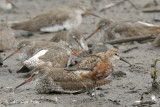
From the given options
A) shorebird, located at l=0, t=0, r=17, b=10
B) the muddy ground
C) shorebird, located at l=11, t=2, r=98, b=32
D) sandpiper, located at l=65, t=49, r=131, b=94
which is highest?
shorebird, located at l=0, t=0, r=17, b=10

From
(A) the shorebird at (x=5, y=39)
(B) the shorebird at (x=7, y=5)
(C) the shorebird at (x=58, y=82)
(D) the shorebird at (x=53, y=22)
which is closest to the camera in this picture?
(C) the shorebird at (x=58, y=82)

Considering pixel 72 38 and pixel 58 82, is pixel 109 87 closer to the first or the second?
pixel 58 82

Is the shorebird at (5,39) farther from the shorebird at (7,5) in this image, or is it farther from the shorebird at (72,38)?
the shorebird at (7,5)

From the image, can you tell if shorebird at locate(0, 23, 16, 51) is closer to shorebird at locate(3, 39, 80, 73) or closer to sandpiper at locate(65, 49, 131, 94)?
shorebird at locate(3, 39, 80, 73)

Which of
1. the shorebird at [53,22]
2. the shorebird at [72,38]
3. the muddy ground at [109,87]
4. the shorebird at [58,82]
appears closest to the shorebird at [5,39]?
the muddy ground at [109,87]

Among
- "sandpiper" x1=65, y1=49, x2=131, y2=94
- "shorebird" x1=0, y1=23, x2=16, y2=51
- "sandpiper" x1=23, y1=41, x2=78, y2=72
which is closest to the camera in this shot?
"sandpiper" x1=65, y1=49, x2=131, y2=94

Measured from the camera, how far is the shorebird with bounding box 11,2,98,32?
41.0ft

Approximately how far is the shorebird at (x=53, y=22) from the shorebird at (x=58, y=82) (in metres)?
5.82

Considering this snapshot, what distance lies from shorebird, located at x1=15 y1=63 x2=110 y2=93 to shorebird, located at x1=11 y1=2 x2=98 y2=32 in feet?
19.1

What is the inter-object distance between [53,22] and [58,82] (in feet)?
20.3

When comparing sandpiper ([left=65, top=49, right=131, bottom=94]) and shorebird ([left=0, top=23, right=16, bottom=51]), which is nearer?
sandpiper ([left=65, top=49, right=131, bottom=94])

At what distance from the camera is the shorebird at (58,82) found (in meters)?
6.47

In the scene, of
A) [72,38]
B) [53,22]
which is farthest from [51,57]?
[53,22]

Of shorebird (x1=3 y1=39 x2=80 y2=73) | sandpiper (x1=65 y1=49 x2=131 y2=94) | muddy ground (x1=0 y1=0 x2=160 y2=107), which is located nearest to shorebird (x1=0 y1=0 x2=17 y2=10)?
muddy ground (x1=0 y1=0 x2=160 y2=107)
